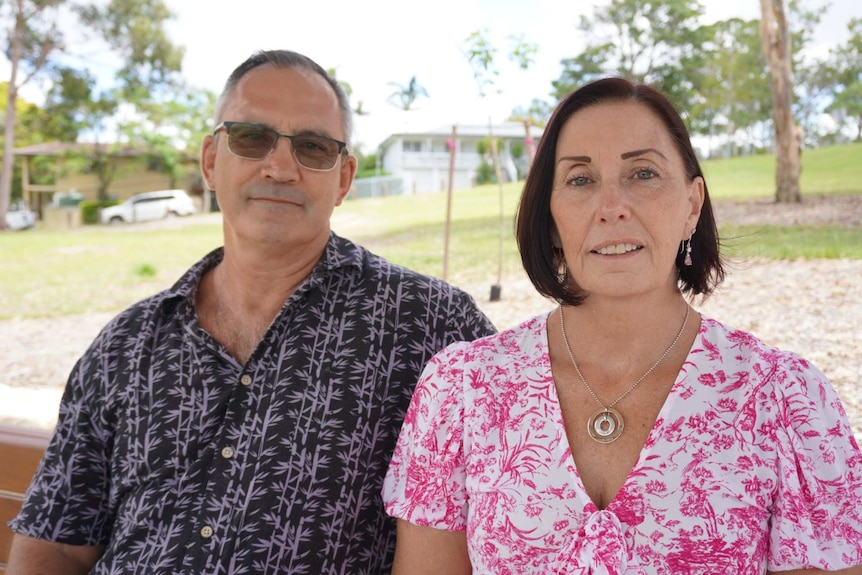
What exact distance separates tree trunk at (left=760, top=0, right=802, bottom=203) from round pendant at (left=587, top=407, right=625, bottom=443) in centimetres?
641

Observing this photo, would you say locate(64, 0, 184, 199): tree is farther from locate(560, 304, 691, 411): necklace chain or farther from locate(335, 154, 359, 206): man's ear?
locate(560, 304, 691, 411): necklace chain

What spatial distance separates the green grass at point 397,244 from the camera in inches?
Answer: 265

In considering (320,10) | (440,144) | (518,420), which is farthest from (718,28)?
(518,420)

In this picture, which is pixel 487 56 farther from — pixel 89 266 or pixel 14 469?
pixel 89 266

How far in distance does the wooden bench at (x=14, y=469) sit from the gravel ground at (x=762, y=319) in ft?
3.30

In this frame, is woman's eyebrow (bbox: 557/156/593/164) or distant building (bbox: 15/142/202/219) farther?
distant building (bbox: 15/142/202/219)

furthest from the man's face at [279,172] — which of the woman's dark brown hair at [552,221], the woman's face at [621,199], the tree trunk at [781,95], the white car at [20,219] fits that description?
the white car at [20,219]

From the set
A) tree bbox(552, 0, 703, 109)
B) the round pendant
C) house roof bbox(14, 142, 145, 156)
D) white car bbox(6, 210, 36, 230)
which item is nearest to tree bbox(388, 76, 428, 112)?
tree bbox(552, 0, 703, 109)

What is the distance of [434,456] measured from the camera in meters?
1.63

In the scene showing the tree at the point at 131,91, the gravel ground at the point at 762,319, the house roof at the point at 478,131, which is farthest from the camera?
the tree at the point at 131,91

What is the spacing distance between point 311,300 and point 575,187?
0.81 meters

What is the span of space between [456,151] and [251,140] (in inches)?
137

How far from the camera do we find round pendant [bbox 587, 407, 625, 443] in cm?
153

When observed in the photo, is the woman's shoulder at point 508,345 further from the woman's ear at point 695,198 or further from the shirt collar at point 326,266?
the shirt collar at point 326,266
